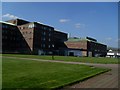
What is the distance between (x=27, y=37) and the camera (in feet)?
365

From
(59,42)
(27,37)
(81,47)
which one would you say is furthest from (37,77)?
(59,42)

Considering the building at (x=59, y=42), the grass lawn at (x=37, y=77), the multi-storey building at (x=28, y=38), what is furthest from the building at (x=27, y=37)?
the grass lawn at (x=37, y=77)

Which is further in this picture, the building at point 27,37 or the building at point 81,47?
the building at point 81,47

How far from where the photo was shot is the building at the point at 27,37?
10775cm

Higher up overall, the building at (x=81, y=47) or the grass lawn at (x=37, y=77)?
the building at (x=81, y=47)

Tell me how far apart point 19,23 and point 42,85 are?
113 m

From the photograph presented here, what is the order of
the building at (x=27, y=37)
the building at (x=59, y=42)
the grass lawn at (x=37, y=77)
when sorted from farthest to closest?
the building at (x=59, y=42), the building at (x=27, y=37), the grass lawn at (x=37, y=77)

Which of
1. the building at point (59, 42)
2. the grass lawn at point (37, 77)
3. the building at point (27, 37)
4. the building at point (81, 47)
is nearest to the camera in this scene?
the grass lawn at point (37, 77)

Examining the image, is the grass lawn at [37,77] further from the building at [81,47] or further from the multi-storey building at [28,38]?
the building at [81,47]

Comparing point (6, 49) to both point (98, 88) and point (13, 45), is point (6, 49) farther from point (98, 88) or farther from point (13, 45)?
point (98, 88)

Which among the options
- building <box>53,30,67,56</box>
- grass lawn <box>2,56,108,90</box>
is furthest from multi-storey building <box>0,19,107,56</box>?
grass lawn <box>2,56,108,90</box>

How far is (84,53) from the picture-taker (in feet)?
443

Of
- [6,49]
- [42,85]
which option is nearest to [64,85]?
[42,85]

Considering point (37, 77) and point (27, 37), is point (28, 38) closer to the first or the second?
point (27, 37)
